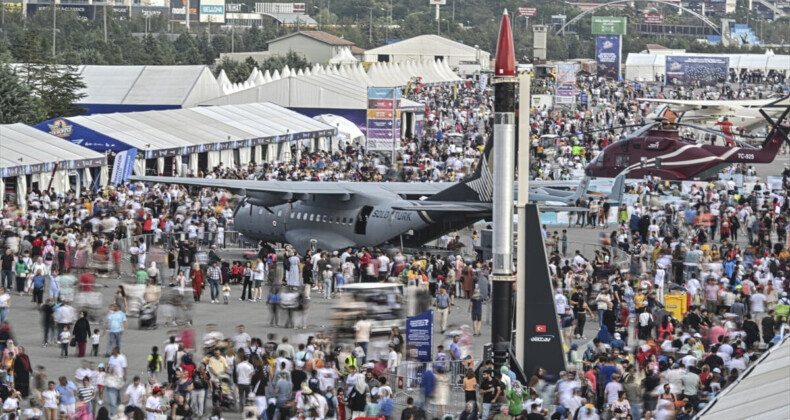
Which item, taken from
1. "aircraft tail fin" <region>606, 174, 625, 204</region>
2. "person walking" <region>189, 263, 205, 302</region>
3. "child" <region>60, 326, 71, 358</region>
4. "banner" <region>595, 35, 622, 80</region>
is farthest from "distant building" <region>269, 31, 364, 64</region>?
"child" <region>60, 326, 71, 358</region>

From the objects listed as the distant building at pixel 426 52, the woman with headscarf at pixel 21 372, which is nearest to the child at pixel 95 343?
the woman with headscarf at pixel 21 372

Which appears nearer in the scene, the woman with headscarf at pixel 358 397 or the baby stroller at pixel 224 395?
the woman with headscarf at pixel 358 397

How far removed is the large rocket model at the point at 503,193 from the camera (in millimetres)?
22844

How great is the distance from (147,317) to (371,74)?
191 feet

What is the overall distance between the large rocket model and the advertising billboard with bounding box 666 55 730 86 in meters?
74.6

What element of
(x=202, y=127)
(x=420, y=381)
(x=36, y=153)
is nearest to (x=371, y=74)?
(x=202, y=127)

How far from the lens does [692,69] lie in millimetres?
95750

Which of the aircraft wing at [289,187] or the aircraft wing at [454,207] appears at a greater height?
the aircraft wing at [289,187]

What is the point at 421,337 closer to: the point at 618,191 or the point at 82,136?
the point at 618,191

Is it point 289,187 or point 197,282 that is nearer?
point 197,282

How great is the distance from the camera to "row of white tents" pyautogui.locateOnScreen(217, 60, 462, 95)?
71188 mm

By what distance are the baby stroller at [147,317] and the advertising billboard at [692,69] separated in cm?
7292

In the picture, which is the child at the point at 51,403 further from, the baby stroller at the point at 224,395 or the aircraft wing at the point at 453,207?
the aircraft wing at the point at 453,207

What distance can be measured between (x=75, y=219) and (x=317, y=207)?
18.4ft
